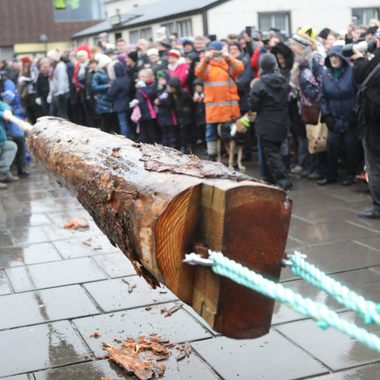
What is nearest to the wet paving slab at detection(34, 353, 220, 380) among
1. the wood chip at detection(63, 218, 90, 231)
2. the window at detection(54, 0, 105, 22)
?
the wood chip at detection(63, 218, 90, 231)

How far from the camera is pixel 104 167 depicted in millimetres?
3512

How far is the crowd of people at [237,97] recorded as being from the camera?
8406 mm

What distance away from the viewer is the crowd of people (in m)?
8.41

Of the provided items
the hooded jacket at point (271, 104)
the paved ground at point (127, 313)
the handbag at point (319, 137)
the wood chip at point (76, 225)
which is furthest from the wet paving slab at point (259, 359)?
the handbag at point (319, 137)

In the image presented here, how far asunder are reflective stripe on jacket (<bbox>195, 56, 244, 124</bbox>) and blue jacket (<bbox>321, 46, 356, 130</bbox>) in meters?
2.00

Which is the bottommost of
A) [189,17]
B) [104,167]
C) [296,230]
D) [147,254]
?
[296,230]

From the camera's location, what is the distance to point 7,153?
34.5 feet

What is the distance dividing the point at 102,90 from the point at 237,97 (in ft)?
12.9

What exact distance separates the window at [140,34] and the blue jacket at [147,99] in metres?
16.7

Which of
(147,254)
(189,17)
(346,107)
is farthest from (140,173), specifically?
(189,17)

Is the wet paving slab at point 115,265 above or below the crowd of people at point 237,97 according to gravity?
below

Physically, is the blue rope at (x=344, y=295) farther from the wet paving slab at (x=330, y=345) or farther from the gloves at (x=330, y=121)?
the gloves at (x=330, y=121)

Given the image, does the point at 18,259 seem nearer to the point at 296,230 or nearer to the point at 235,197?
the point at 296,230

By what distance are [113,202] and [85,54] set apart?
39.9ft
